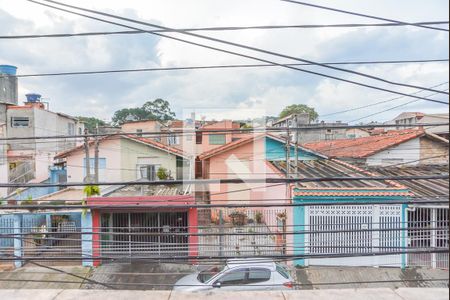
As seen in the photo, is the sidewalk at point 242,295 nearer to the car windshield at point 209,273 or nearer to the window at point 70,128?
the car windshield at point 209,273

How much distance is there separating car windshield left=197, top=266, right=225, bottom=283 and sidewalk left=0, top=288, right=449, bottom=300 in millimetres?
3985

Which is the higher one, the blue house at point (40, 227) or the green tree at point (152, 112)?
the green tree at point (152, 112)

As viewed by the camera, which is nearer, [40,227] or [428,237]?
[428,237]

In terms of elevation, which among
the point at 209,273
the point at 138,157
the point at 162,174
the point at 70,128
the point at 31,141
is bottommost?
the point at 209,273

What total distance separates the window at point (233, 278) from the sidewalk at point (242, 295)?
375 centimetres

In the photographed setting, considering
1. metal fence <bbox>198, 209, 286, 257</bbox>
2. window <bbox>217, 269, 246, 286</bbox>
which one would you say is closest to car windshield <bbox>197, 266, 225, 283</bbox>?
window <bbox>217, 269, 246, 286</bbox>

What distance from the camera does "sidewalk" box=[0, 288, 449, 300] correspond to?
5.73ft

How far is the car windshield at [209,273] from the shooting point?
5570 millimetres

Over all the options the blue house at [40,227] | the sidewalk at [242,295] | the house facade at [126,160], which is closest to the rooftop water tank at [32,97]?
the house facade at [126,160]

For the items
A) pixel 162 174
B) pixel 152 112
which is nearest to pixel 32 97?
pixel 152 112

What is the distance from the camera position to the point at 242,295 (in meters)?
1.76

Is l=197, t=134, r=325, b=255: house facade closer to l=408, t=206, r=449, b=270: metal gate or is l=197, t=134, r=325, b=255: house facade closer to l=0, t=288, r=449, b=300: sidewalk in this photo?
l=408, t=206, r=449, b=270: metal gate

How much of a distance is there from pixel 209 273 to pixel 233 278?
579 millimetres

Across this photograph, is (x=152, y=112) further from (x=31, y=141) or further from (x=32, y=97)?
(x=32, y=97)
